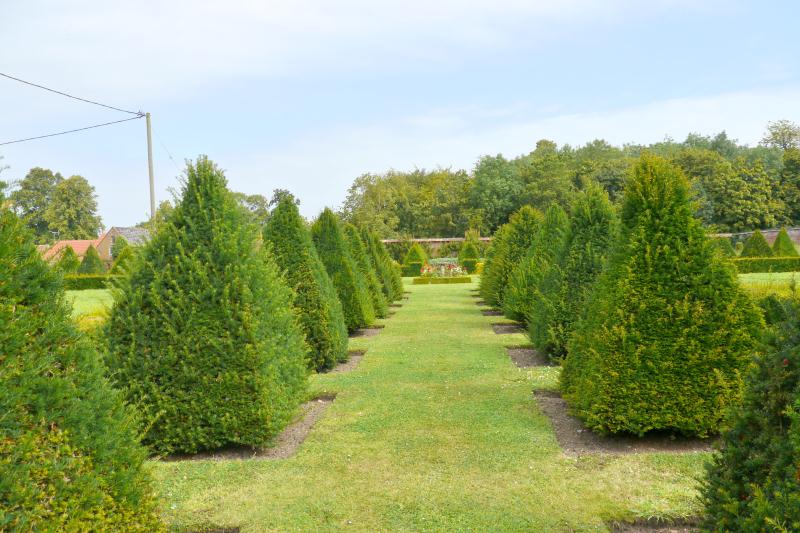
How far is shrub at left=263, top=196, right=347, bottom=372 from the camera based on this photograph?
385 inches

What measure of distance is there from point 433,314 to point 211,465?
12865 mm

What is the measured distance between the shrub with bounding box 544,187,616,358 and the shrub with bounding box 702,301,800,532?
651cm

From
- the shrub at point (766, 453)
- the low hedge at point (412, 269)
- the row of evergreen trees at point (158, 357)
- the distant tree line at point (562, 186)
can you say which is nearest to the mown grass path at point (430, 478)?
the row of evergreen trees at point (158, 357)

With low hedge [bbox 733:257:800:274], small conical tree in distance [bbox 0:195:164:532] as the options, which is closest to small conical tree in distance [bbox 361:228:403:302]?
low hedge [bbox 733:257:800:274]

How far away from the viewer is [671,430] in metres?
5.98

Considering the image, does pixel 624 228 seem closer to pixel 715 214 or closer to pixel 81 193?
pixel 715 214

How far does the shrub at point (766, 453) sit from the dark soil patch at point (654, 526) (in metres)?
1.33

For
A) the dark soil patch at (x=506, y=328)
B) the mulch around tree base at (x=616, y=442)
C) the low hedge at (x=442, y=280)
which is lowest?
the low hedge at (x=442, y=280)

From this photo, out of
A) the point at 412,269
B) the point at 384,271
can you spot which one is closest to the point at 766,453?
the point at 384,271

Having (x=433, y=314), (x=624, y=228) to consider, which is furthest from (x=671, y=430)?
(x=433, y=314)

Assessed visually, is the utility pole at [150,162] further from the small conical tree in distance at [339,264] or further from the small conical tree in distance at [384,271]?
the small conical tree in distance at [339,264]

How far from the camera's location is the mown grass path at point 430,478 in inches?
165

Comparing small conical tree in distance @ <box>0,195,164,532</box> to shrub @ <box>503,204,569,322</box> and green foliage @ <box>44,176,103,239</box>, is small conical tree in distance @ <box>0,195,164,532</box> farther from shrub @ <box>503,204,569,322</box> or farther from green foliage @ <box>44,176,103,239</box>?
green foliage @ <box>44,176,103,239</box>

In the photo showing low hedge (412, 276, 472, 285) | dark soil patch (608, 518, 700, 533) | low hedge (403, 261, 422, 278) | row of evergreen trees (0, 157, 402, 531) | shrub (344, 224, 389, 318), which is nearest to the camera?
row of evergreen trees (0, 157, 402, 531)
